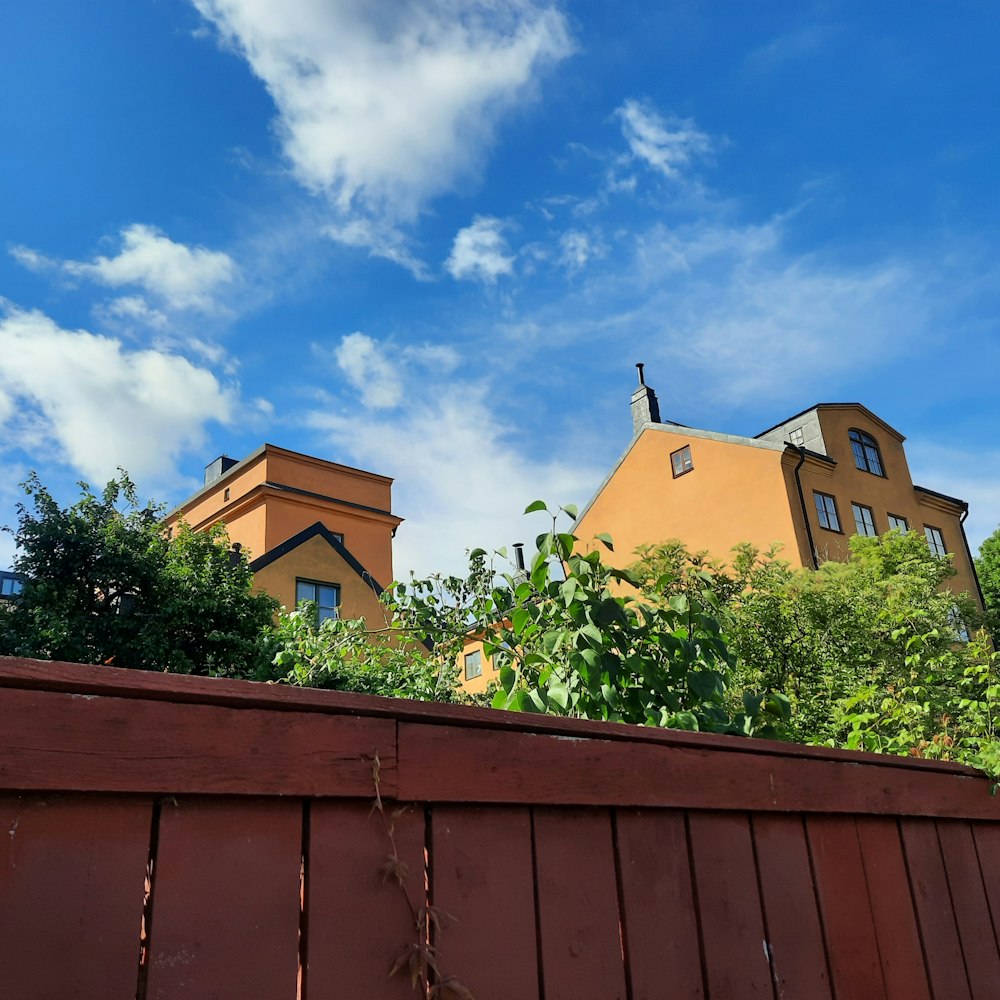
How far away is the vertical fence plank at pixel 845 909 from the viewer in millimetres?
1834

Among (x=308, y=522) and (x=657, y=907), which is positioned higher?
(x=308, y=522)

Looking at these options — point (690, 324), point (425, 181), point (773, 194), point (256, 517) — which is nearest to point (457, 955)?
point (773, 194)

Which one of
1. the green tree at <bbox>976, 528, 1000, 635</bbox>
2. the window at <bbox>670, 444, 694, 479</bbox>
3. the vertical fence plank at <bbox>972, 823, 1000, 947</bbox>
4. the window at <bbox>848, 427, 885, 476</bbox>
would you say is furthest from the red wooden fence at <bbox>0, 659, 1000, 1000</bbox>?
the green tree at <bbox>976, 528, 1000, 635</bbox>

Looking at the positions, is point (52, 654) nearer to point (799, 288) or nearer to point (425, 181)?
point (425, 181)

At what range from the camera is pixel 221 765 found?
1.07m

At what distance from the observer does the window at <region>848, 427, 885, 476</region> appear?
23.5m

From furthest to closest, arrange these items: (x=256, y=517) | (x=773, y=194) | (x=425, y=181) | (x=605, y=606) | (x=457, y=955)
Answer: (x=256, y=517)
(x=425, y=181)
(x=773, y=194)
(x=605, y=606)
(x=457, y=955)

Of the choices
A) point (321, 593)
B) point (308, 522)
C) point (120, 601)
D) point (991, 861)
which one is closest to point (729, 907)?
point (991, 861)

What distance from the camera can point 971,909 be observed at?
89.8 inches

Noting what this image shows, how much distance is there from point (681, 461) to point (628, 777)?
73.0 feet

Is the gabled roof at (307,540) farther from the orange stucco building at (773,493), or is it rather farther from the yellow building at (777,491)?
the yellow building at (777,491)

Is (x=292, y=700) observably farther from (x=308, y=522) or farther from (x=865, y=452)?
(x=865, y=452)

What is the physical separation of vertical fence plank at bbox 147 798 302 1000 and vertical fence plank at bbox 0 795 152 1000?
0.04 meters

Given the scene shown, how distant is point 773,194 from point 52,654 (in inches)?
458
